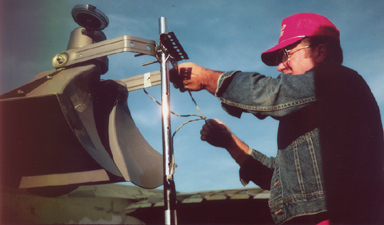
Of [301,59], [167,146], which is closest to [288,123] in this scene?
[301,59]

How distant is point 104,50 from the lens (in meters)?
2.17

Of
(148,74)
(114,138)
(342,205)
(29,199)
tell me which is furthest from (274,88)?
(29,199)

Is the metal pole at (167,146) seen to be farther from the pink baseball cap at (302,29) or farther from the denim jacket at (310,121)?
the pink baseball cap at (302,29)

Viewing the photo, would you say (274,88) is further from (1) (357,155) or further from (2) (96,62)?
(2) (96,62)

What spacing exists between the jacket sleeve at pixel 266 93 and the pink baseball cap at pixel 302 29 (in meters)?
0.56

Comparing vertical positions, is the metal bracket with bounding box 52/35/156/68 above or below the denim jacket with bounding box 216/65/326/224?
above

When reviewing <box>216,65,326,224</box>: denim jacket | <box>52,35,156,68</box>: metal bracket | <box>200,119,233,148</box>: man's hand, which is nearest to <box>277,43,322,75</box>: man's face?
<box>216,65,326,224</box>: denim jacket

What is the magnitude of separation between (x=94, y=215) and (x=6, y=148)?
5050 millimetres

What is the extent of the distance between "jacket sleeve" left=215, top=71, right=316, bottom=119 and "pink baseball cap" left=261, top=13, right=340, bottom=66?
559mm

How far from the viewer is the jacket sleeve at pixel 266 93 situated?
1.56 meters

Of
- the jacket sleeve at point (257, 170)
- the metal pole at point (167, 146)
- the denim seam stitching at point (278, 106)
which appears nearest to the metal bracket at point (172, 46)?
the metal pole at point (167, 146)

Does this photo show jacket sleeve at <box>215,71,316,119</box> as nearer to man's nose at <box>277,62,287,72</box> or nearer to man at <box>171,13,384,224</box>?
man at <box>171,13,384,224</box>

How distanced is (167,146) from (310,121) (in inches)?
31.8

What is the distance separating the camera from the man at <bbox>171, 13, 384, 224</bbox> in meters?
1.59
